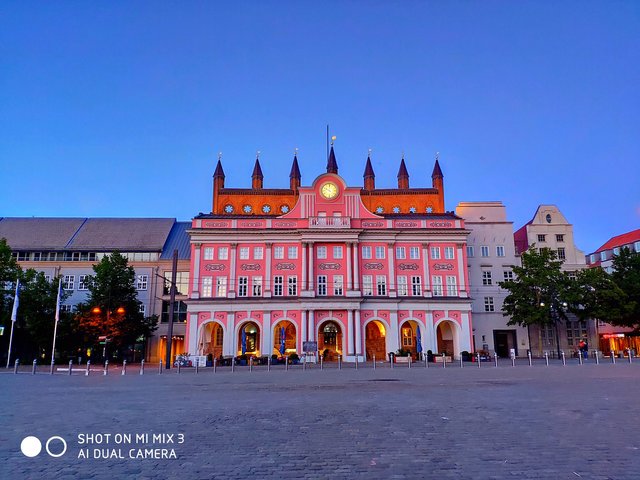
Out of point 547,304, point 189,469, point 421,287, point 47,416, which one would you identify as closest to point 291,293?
point 421,287

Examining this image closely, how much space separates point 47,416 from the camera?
37.5 ft

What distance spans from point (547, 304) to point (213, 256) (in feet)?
117

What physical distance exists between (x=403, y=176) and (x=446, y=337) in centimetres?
2521

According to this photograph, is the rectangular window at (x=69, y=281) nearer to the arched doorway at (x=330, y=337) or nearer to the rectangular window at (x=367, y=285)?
the arched doorway at (x=330, y=337)

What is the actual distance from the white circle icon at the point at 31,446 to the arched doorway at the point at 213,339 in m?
42.9

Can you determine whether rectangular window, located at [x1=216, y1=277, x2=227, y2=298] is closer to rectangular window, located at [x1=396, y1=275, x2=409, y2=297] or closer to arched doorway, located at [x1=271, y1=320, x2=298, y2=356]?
arched doorway, located at [x1=271, y1=320, x2=298, y2=356]

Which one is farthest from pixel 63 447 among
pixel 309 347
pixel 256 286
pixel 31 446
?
pixel 256 286

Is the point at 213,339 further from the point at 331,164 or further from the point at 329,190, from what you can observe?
the point at 331,164

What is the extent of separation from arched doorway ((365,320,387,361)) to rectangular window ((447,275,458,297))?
326 inches

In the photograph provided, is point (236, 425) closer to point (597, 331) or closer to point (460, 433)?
point (460, 433)

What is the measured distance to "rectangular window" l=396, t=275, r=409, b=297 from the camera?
52.1 m

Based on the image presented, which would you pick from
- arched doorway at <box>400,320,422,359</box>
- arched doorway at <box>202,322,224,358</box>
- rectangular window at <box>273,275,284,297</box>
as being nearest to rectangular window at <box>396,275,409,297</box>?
arched doorway at <box>400,320,422,359</box>

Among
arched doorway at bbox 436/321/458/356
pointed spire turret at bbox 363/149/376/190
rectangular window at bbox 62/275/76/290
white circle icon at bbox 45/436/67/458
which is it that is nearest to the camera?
white circle icon at bbox 45/436/67/458

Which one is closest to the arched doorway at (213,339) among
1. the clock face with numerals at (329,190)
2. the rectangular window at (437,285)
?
the clock face with numerals at (329,190)
